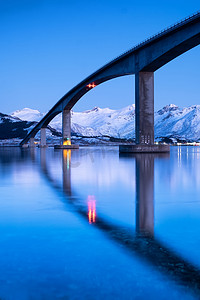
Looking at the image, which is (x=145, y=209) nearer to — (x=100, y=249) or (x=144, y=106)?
(x=100, y=249)

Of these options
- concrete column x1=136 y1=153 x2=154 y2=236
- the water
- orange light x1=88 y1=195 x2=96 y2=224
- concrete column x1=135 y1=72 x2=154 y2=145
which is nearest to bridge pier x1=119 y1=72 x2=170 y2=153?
concrete column x1=135 y1=72 x2=154 y2=145

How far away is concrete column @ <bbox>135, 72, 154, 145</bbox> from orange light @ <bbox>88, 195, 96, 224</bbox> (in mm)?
30049

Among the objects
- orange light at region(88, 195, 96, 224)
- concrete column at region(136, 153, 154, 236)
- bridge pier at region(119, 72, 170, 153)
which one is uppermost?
bridge pier at region(119, 72, 170, 153)

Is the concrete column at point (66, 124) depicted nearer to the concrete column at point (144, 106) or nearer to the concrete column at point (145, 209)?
the concrete column at point (144, 106)

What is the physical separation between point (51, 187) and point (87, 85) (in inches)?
1992

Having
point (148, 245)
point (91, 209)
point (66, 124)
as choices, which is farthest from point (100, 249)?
point (66, 124)

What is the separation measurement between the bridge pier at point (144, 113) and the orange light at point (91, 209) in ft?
96.5

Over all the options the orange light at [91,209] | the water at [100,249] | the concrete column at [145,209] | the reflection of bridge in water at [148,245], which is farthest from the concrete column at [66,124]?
the reflection of bridge in water at [148,245]

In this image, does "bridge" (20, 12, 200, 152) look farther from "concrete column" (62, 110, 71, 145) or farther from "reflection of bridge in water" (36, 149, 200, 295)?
"concrete column" (62, 110, 71, 145)

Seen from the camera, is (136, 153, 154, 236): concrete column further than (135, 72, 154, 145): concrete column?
No

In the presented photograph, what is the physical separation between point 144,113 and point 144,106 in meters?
0.77

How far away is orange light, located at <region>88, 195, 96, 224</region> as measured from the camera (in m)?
5.33

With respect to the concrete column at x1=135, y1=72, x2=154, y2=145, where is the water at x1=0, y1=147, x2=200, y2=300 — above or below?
below

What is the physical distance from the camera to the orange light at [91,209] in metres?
5.33
